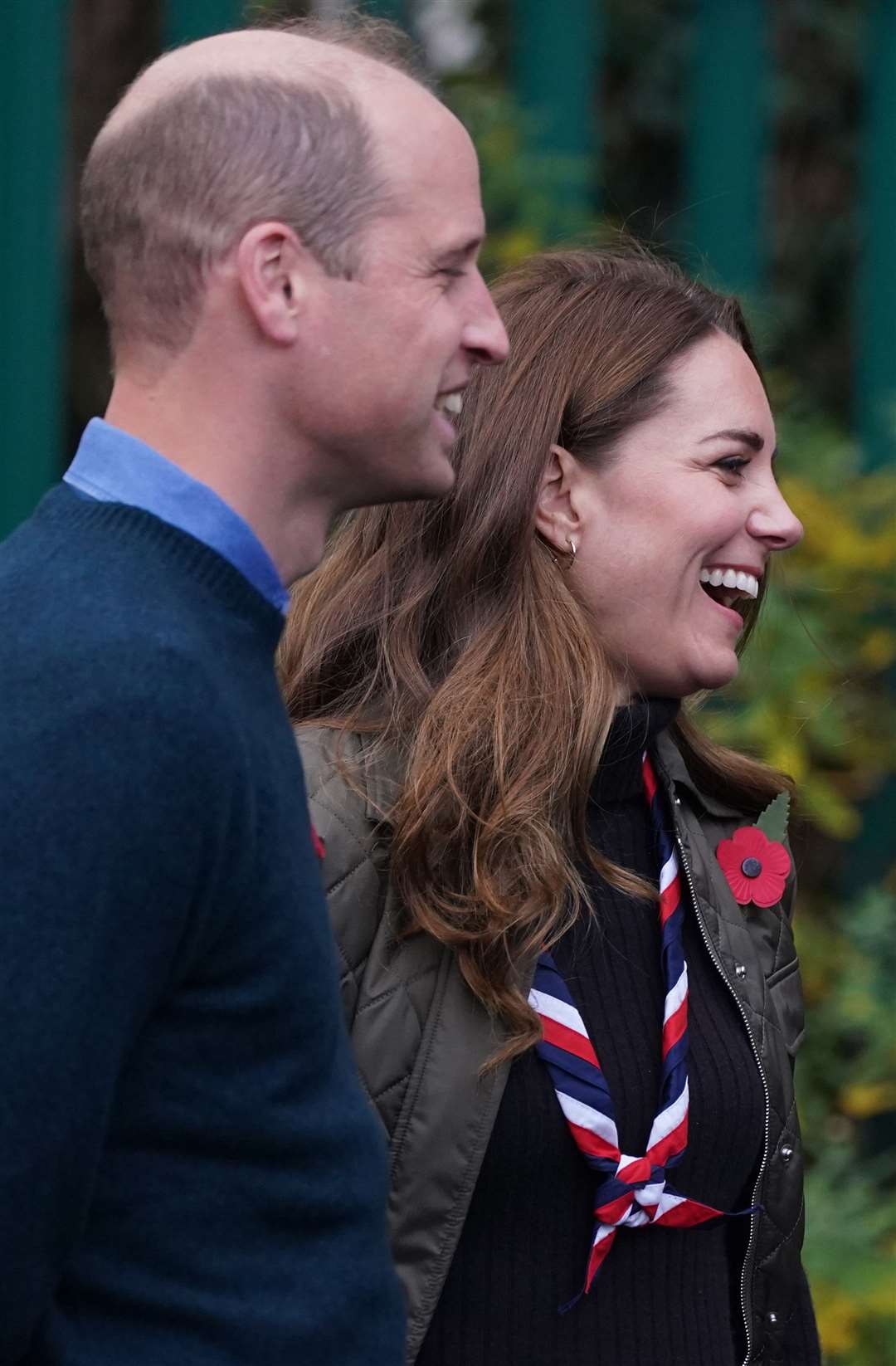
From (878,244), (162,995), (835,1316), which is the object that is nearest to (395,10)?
A: (878,244)

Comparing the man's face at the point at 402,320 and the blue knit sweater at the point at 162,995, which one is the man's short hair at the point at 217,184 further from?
the blue knit sweater at the point at 162,995

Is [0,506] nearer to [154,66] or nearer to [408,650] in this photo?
[408,650]

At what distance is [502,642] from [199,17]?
2343 millimetres

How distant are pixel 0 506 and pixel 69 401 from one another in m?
1.12

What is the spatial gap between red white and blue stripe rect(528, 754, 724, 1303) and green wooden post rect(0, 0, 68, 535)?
214 cm

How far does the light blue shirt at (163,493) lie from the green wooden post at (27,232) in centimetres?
252

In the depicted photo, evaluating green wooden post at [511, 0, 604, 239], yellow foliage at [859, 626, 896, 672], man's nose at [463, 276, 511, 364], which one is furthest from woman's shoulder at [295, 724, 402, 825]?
green wooden post at [511, 0, 604, 239]

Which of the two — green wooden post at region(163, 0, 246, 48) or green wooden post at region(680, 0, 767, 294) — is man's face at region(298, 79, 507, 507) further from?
green wooden post at region(680, 0, 767, 294)

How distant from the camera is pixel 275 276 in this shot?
4.29 ft

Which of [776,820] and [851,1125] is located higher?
[776,820]

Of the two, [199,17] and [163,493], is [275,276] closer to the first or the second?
[163,493]

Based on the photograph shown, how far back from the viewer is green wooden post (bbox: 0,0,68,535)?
3785mm

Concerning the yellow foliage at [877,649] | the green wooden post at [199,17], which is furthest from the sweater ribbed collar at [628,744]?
the green wooden post at [199,17]

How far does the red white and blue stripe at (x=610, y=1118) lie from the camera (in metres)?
1.96
